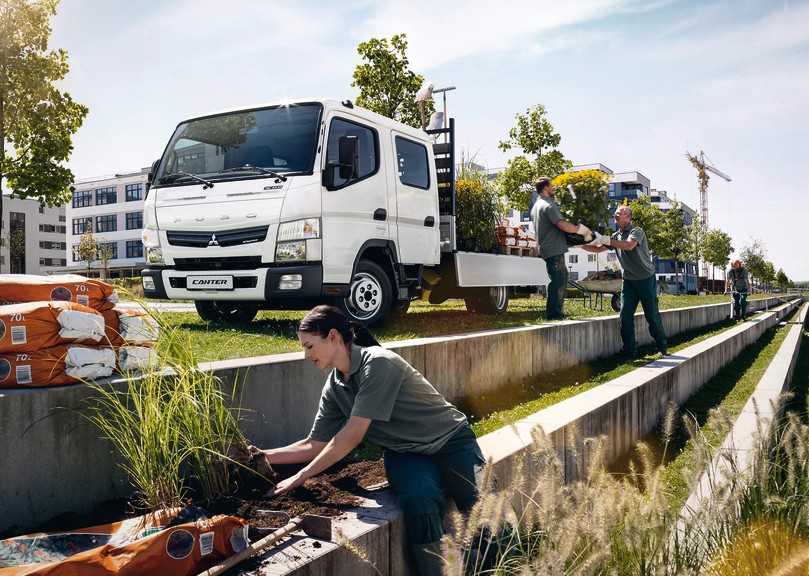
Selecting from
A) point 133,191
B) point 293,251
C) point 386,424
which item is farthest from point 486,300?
point 133,191

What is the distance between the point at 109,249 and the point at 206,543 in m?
68.8

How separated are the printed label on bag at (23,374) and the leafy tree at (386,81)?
2054 cm

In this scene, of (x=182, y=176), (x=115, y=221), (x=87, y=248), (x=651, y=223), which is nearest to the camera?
(x=182, y=176)

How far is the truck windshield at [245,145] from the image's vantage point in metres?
7.71

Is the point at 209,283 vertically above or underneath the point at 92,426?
above

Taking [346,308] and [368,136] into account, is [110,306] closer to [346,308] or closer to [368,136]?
[346,308]

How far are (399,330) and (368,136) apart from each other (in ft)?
7.33

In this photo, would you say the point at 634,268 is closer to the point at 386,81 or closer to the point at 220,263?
the point at 220,263

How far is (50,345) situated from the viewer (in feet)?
10.7

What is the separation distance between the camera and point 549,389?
25.8 ft

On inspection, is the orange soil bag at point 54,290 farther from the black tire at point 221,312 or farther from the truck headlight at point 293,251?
the black tire at point 221,312

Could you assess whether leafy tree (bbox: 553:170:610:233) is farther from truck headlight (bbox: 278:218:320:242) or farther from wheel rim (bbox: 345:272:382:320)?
truck headlight (bbox: 278:218:320:242)

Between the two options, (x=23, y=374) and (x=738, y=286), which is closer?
(x=23, y=374)

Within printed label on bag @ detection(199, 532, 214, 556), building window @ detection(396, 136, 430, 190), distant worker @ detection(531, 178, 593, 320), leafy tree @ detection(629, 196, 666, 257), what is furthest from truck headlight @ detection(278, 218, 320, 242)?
leafy tree @ detection(629, 196, 666, 257)
